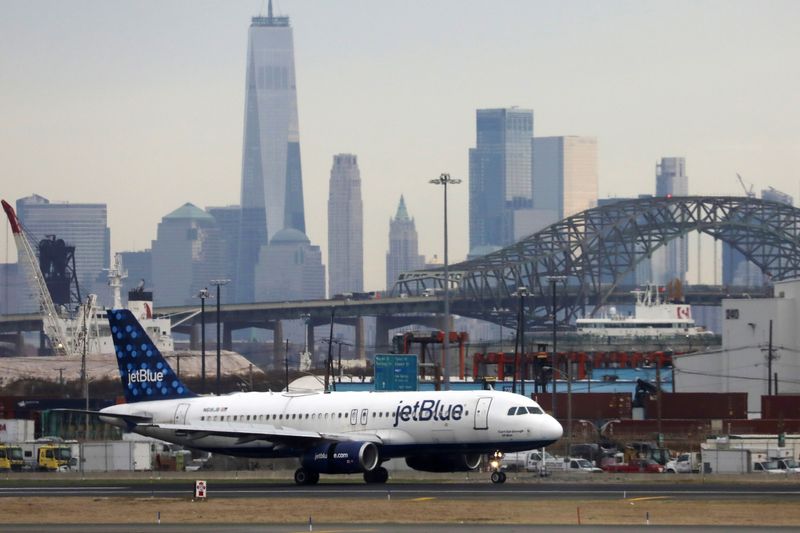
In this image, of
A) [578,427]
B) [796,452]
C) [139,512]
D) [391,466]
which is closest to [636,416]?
[578,427]

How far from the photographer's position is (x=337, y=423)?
2793 inches

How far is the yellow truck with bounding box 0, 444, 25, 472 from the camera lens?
96625mm

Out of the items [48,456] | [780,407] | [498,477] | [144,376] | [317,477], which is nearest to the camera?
[498,477]

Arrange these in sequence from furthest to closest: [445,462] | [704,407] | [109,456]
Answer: [704,407]
[109,456]
[445,462]

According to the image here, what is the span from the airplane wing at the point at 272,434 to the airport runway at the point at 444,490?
1.94m

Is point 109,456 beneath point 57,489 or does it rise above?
beneath

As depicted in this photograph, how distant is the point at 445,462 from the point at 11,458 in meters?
38.7

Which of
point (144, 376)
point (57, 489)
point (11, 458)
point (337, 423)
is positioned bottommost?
point (11, 458)

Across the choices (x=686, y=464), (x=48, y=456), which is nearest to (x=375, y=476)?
(x=686, y=464)

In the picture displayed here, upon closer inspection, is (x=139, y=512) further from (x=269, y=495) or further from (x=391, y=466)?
(x=391, y=466)

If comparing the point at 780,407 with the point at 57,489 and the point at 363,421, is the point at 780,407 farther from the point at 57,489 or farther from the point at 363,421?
the point at 57,489

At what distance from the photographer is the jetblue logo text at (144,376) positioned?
3034 inches

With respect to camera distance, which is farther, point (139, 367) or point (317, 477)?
point (139, 367)

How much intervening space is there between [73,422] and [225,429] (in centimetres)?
6310
